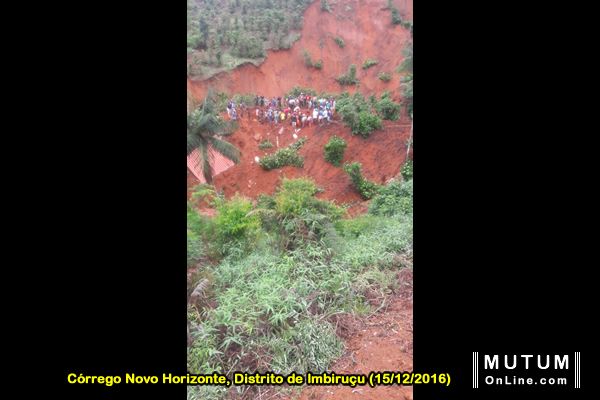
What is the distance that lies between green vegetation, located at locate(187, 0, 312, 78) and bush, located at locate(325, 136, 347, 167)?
259 inches

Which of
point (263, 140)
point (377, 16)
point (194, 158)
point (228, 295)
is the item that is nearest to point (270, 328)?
point (228, 295)

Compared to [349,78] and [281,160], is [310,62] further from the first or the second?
[281,160]

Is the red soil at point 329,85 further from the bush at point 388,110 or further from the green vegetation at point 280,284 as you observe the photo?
the green vegetation at point 280,284

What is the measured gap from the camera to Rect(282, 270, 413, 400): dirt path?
2.70 metres

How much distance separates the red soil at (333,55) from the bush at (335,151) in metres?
5.38

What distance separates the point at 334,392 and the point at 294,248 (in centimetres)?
236

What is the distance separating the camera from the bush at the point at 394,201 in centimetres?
849

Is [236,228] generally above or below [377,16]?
below

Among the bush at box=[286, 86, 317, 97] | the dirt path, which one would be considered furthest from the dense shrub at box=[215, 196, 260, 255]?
the bush at box=[286, 86, 317, 97]

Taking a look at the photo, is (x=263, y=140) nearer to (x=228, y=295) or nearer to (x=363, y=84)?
(x=363, y=84)

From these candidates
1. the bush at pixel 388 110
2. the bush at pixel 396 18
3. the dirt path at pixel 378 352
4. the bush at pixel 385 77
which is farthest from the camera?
the bush at pixel 396 18

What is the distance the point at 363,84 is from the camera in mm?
19031

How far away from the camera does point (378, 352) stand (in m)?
3.11

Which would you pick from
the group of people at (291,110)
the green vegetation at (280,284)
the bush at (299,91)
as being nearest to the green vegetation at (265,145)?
the group of people at (291,110)
